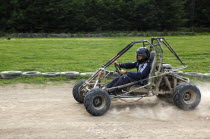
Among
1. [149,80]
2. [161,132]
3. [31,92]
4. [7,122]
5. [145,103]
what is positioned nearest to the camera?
[161,132]

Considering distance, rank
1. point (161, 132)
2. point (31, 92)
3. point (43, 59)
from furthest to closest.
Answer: point (43, 59) → point (31, 92) → point (161, 132)

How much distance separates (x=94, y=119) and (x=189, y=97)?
2.30 metres

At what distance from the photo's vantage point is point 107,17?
44781mm

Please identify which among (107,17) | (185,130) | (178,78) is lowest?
(185,130)

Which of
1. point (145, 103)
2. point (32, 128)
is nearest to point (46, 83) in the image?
point (145, 103)

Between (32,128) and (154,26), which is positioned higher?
(154,26)

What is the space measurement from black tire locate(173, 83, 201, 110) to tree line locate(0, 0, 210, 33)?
3546 cm

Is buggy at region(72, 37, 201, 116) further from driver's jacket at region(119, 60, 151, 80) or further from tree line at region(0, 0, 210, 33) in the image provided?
tree line at region(0, 0, 210, 33)

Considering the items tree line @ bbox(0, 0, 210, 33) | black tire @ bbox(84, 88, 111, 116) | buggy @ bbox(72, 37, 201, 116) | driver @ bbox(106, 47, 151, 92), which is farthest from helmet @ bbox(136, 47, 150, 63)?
tree line @ bbox(0, 0, 210, 33)

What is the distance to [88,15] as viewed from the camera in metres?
44.7

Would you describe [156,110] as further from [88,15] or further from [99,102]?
[88,15]

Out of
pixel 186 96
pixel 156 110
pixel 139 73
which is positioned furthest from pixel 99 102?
pixel 186 96

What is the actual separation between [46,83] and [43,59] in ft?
16.7

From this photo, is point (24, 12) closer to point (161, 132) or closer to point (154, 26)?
point (154, 26)
